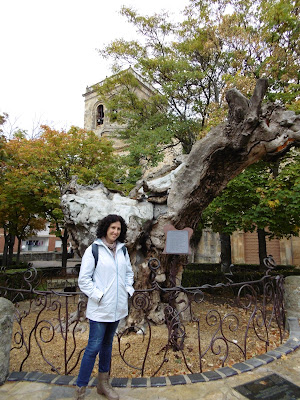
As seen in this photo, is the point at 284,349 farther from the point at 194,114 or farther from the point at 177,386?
the point at 194,114

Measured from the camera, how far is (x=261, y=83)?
4.46m

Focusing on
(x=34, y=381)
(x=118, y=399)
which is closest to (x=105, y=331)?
(x=118, y=399)

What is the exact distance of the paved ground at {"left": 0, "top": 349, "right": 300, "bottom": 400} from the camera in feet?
8.57

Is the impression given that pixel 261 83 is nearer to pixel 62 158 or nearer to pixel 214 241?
pixel 62 158

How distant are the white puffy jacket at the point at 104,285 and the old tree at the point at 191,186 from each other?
2206 mm

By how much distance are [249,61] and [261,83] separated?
771 centimetres

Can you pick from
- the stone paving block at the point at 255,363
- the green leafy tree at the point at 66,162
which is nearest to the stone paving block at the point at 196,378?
the stone paving block at the point at 255,363

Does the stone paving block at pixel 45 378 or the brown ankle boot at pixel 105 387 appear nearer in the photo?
the brown ankle boot at pixel 105 387

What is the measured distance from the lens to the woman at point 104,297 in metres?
2.47

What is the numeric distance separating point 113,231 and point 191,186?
2.85m

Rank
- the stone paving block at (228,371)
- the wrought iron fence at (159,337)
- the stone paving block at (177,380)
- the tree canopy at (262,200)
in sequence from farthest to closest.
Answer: the tree canopy at (262,200), the wrought iron fence at (159,337), the stone paving block at (228,371), the stone paving block at (177,380)

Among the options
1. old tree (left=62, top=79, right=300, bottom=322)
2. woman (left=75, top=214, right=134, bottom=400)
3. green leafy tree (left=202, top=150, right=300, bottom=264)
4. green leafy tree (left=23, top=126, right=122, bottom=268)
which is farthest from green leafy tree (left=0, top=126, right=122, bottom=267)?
woman (left=75, top=214, right=134, bottom=400)

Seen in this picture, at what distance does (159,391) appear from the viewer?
8.92 feet

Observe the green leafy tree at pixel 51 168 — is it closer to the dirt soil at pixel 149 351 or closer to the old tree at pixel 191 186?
the old tree at pixel 191 186
